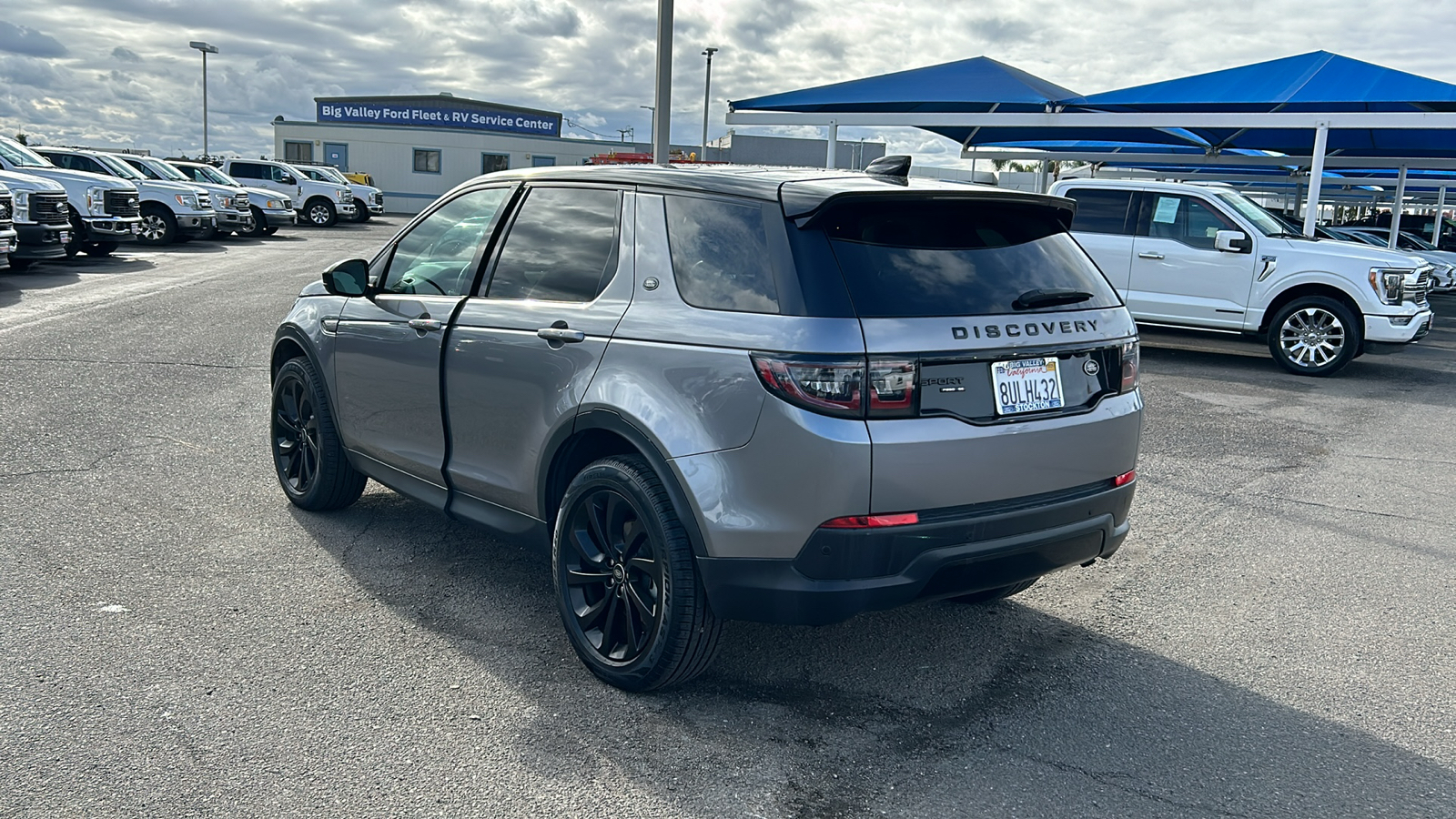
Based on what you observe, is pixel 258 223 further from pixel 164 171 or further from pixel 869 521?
pixel 869 521

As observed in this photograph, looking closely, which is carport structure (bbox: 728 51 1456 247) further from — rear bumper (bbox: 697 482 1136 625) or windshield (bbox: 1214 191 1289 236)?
rear bumper (bbox: 697 482 1136 625)

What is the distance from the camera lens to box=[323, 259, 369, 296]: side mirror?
16.5 feet

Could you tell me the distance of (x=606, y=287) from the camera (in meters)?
3.86

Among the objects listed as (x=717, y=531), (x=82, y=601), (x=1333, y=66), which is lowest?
(x=82, y=601)

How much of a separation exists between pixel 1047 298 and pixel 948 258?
1.27 feet

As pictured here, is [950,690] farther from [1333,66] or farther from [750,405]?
[1333,66]

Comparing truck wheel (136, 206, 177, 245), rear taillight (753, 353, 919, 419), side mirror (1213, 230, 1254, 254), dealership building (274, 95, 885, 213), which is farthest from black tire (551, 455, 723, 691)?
dealership building (274, 95, 885, 213)

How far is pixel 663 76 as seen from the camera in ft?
44.0

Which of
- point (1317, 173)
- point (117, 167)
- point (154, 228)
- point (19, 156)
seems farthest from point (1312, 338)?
point (154, 228)

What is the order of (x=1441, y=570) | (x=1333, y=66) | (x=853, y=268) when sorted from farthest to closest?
1. (x=1333, y=66)
2. (x=1441, y=570)
3. (x=853, y=268)

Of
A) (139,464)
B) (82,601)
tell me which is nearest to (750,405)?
(82,601)

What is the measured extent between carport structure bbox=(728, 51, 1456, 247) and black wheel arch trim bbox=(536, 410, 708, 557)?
11959 mm

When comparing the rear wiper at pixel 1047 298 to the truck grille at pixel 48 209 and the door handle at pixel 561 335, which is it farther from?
the truck grille at pixel 48 209

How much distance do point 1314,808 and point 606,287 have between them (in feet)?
8.45
